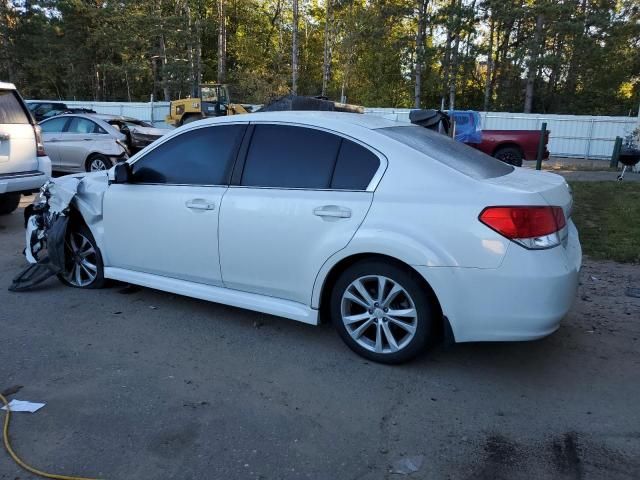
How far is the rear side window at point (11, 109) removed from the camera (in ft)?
24.0

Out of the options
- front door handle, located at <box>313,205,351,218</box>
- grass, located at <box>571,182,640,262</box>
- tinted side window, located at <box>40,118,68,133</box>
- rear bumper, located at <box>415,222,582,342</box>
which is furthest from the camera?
tinted side window, located at <box>40,118,68,133</box>

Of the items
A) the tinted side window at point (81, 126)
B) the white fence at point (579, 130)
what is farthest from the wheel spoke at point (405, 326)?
the white fence at point (579, 130)

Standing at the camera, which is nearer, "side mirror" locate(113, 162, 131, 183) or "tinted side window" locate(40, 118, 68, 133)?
"side mirror" locate(113, 162, 131, 183)

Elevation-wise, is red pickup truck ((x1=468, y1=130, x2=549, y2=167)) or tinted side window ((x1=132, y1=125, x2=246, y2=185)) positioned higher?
tinted side window ((x1=132, y1=125, x2=246, y2=185))

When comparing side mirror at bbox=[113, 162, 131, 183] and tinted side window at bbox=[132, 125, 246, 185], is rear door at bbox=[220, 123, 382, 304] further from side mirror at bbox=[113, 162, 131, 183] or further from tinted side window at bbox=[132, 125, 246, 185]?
side mirror at bbox=[113, 162, 131, 183]

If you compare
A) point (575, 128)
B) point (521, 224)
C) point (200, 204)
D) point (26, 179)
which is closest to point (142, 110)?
Answer: point (575, 128)

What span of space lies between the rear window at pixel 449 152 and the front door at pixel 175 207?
125cm

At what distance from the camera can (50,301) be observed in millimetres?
4805

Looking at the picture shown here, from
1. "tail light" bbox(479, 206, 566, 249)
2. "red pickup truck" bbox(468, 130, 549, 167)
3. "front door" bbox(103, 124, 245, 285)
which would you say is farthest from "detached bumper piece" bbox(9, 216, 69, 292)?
"red pickup truck" bbox(468, 130, 549, 167)

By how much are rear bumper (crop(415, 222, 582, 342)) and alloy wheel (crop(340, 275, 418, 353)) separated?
0.88 feet

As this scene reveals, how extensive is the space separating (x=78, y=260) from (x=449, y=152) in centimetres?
358

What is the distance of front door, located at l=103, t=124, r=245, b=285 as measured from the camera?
4105 mm

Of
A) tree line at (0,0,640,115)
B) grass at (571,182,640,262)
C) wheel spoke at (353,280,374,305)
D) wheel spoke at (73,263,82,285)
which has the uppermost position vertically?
tree line at (0,0,640,115)

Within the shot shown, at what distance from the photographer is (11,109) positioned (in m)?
7.41
